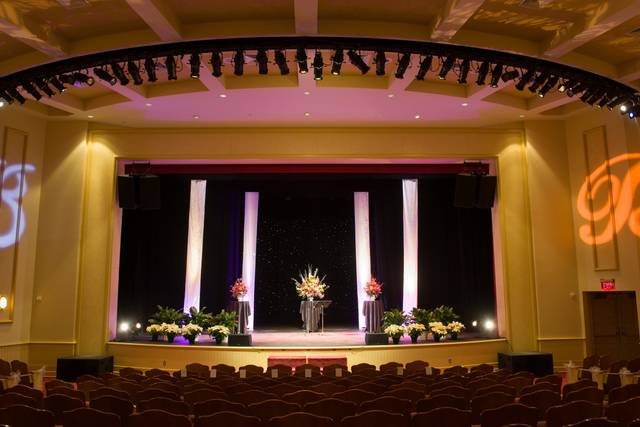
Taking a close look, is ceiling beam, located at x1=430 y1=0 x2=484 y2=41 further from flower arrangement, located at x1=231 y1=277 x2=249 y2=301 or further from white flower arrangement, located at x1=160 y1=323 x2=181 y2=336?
flower arrangement, located at x1=231 y1=277 x2=249 y2=301

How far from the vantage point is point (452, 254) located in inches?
580

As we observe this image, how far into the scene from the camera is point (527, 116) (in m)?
11.6

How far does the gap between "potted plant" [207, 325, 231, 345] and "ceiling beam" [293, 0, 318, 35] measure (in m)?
6.74

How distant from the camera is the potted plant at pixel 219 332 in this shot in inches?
452

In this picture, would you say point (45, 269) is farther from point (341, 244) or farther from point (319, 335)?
point (341, 244)

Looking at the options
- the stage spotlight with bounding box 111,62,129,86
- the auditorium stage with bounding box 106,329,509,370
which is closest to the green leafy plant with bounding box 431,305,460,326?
the auditorium stage with bounding box 106,329,509,370

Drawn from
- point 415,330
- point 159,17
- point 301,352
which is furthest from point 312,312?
point 159,17

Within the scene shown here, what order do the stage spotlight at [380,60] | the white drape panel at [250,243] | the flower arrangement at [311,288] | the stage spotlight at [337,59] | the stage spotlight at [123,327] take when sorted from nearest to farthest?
the stage spotlight at [337,59] → the stage spotlight at [380,60] → the stage spotlight at [123,327] → the flower arrangement at [311,288] → the white drape panel at [250,243]

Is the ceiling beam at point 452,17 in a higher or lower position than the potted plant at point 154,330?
higher

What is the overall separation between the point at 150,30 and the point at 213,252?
795cm

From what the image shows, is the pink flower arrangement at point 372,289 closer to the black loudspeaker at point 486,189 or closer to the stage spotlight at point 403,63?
the black loudspeaker at point 486,189

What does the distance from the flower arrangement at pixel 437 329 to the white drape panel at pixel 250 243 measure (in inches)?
212

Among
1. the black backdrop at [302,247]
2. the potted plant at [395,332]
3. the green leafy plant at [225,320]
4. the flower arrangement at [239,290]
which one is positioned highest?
the black backdrop at [302,247]

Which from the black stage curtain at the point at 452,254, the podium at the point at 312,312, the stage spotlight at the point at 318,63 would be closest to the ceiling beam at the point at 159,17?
the stage spotlight at the point at 318,63
